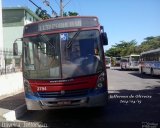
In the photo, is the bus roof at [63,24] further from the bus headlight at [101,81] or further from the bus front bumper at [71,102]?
the bus front bumper at [71,102]

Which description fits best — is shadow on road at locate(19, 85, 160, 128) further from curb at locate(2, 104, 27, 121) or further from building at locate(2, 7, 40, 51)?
building at locate(2, 7, 40, 51)

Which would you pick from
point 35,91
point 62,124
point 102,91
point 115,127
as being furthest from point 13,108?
point 115,127

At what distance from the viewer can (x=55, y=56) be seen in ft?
33.0

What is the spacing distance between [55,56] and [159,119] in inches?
140

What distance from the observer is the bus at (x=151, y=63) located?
27.8 meters

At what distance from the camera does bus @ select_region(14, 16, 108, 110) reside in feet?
32.0

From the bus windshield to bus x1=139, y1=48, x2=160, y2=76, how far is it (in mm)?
17639

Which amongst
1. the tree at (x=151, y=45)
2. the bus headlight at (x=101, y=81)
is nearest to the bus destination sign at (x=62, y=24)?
the bus headlight at (x=101, y=81)

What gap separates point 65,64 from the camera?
9.91 metres

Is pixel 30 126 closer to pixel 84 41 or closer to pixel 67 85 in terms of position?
pixel 67 85

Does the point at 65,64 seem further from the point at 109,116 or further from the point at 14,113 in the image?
the point at 14,113

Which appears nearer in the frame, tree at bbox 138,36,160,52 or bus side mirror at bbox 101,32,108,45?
bus side mirror at bbox 101,32,108,45

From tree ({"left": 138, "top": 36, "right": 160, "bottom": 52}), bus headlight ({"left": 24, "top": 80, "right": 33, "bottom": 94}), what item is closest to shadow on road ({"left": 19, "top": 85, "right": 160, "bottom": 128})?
bus headlight ({"left": 24, "top": 80, "right": 33, "bottom": 94})

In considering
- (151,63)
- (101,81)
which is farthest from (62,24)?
(151,63)
